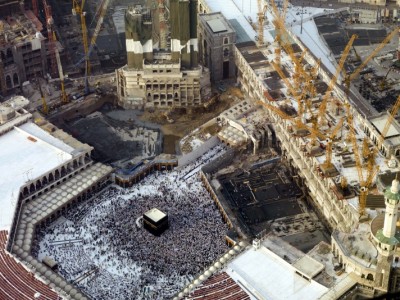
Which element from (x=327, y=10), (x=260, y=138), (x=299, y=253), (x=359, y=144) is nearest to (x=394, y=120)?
(x=359, y=144)

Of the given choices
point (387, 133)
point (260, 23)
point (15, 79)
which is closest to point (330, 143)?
point (387, 133)

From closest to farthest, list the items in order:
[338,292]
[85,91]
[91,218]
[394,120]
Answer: [338,292]
[91,218]
[394,120]
[85,91]

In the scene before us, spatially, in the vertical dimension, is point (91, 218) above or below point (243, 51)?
below

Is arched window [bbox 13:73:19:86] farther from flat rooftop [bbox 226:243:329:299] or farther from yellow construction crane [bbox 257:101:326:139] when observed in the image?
flat rooftop [bbox 226:243:329:299]

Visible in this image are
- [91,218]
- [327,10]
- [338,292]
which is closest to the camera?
[338,292]

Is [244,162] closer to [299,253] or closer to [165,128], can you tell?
[165,128]

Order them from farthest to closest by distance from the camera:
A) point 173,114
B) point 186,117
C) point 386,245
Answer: point 173,114
point 186,117
point 386,245

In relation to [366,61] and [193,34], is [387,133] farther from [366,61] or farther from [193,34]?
[193,34]
